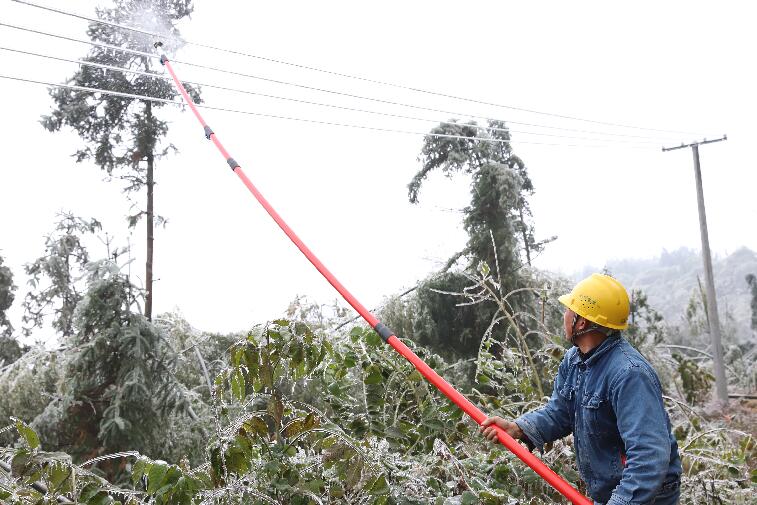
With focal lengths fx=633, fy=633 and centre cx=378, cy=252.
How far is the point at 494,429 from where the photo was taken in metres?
2.37

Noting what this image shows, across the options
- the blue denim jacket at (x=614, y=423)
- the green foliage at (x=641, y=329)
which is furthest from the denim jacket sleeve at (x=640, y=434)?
the green foliage at (x=641, y=329)

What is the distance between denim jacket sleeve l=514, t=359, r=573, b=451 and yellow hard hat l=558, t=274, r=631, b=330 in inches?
11.3

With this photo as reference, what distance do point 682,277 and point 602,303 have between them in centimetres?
9041

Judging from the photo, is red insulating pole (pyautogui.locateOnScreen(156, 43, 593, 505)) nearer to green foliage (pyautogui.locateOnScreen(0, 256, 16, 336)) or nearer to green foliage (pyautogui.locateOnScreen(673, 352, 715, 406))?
green foliage (pyautogui.locateOnScreen(673, 352, 715, 406))

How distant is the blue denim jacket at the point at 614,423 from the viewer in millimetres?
1989

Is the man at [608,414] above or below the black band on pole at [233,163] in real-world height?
below

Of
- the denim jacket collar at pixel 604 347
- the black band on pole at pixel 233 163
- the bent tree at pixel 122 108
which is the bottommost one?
the denim jacket collar at pixel 604 347

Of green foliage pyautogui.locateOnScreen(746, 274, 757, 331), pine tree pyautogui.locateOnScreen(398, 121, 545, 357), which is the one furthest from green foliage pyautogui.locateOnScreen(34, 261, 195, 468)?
green foliage pyautogui.locateOnScreen(746, 274, 757, 331)

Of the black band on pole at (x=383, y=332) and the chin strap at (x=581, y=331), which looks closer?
the chin strap at (x=581, y=331)

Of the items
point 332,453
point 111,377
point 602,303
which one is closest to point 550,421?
point 602,303

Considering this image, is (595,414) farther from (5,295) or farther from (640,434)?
(5,295)

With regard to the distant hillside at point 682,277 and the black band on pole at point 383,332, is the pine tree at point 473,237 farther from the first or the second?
the distant hillside at point 682,277

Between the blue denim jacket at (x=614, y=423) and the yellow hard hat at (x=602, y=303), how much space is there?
2.6 inches

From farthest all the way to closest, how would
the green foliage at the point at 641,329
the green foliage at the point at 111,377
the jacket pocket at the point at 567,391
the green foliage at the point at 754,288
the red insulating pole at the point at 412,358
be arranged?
1. the green foliage at the point at 754,288
2. the green foliage at the point at 641,329
3. the green foliage at the point at 111,377
4. the jacket pocket at the point at 567,391
5. the red insulating pole at the point at 412,358
